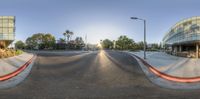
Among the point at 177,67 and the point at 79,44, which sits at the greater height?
the point at 79,44

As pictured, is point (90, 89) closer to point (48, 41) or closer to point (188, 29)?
point (188, 29)

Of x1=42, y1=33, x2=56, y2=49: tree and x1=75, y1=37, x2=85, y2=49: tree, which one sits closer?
x1=42, y1=33, x2=56, y2=49: tree

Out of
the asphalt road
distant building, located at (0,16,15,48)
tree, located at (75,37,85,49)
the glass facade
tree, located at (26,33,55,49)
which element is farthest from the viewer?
tree, located at (75,37,85,49)

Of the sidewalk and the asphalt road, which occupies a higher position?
the sidewalk

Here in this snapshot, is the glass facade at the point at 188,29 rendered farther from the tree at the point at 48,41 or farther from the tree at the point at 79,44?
the tree at the point at 48,41

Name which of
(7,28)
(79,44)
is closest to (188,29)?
(79,44)

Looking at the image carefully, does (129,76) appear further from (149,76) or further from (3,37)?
(3,37)

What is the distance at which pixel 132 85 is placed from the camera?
12734 mm

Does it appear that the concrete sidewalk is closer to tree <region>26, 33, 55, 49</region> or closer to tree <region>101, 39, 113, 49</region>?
tree <region>26, 33, 55, 49</region>

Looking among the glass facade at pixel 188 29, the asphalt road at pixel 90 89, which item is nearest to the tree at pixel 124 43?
the glass facade at pixel 188 29

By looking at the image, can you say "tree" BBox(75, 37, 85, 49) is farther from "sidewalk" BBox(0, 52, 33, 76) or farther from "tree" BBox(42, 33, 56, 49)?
Result: "sidewalk" BBox(0, 52, 33, 76)

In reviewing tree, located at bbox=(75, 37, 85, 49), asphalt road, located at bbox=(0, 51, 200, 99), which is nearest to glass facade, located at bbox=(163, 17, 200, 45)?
tree, located at bbox=(75, 37, 85, 49)

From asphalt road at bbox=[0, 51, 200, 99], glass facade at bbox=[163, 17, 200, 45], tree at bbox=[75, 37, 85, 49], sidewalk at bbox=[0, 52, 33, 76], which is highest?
glass facade at bbox=[163, 17, 200, 45]

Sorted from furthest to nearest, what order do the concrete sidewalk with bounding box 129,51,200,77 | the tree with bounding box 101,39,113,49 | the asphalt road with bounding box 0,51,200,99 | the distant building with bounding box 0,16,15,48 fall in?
the tree with bounding box 101,39,113,49, the distant building with bounding box 0,16,15,48, the concrete sidewalk with bounding box 129,51,200,77, the asphalt road with bounding box 0,51,200,99
